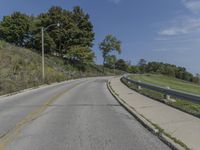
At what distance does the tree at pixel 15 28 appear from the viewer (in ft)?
266

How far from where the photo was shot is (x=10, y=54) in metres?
52.7

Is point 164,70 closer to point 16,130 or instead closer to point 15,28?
point 15,28

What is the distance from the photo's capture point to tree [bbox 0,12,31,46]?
80.9 meters

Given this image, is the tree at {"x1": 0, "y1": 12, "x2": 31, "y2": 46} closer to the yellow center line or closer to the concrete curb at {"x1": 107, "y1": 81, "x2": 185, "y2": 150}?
the yellow center line

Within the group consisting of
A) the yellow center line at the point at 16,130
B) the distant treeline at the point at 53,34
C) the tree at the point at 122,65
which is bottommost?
the yellow center line at the point at 16,130

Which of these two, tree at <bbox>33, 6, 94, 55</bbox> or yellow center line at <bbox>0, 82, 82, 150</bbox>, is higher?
tree at <bbox>33, 6, 94, 55</bbox>

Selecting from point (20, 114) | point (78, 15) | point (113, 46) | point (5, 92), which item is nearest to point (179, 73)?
point (113, 46)

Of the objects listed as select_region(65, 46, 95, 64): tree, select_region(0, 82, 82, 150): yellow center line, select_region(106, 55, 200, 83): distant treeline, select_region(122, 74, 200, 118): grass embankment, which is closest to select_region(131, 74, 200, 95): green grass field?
select_region(122, 74, 200, 118): grass embankment

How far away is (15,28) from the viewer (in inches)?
3199

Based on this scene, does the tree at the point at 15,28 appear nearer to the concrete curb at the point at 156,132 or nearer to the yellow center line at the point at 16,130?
the yellow center line at the point at 16,130

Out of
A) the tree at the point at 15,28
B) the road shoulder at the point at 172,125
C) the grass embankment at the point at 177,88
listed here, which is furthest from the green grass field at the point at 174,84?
the tree at the point at 15,28

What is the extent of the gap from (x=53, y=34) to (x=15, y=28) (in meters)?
9.09

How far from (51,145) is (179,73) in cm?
17927

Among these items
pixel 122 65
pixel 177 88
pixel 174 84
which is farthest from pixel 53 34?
pixel 122 65
